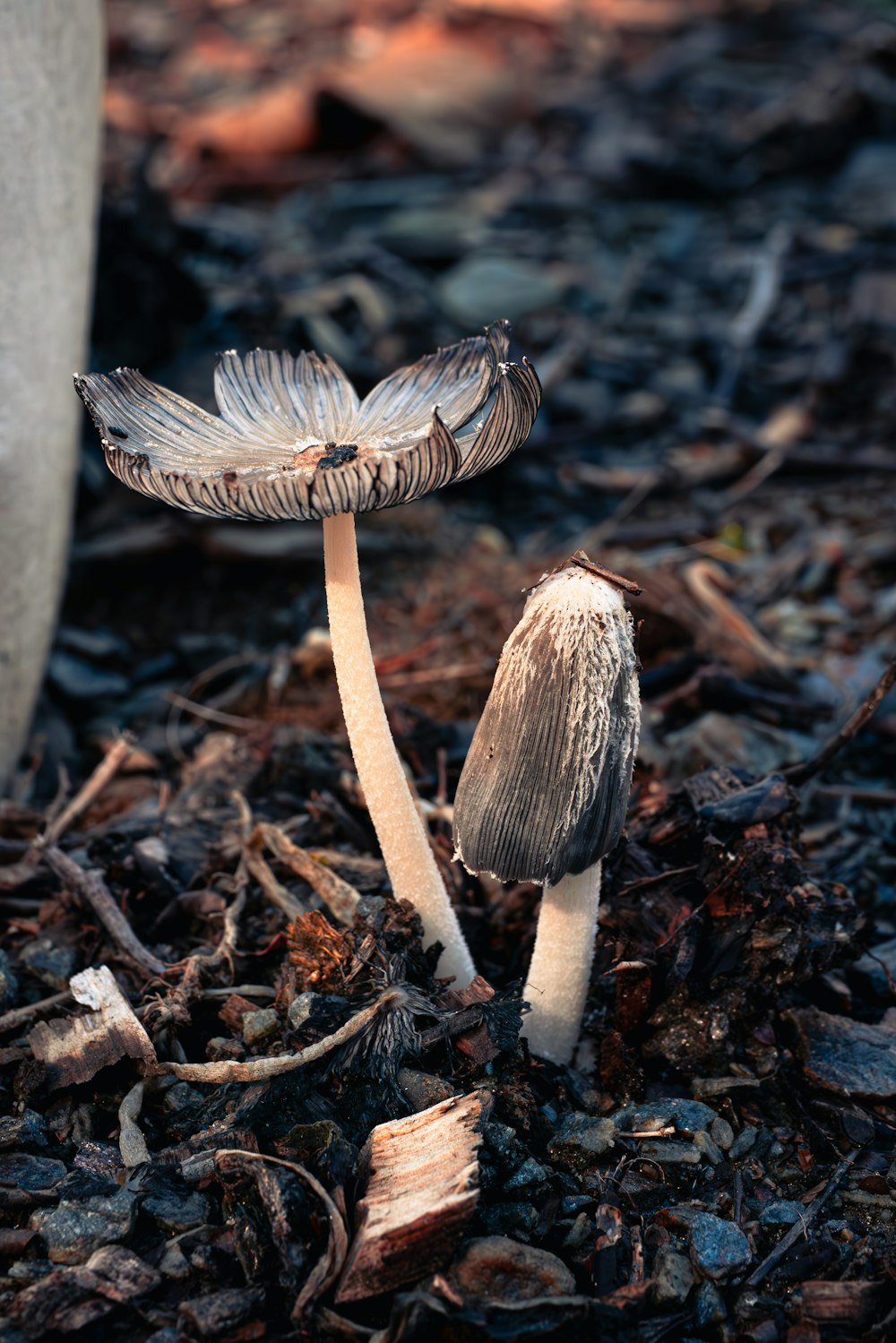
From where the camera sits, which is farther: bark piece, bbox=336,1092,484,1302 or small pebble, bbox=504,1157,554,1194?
small pebble, bbox=504,1157,554,1194

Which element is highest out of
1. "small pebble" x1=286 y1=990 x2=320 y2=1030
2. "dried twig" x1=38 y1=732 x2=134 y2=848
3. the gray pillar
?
the gray pillar

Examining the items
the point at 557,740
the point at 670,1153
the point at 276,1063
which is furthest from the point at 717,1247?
the point at 557,740

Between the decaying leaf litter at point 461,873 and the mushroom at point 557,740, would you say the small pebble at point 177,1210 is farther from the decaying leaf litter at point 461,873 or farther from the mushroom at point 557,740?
the mushroom at point 557,740

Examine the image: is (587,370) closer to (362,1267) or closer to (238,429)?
(238,429)

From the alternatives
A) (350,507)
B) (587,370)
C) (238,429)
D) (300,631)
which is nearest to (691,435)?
(587,370)

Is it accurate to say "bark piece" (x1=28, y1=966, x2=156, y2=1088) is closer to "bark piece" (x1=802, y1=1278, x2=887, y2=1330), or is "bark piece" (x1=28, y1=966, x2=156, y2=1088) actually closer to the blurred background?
the blurred background

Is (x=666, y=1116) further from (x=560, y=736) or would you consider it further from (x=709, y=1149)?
(x=560, y=736)

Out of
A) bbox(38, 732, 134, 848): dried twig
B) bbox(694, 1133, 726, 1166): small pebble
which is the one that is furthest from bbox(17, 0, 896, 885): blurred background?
bbox(694, 1133, 726, 1166): small pebble

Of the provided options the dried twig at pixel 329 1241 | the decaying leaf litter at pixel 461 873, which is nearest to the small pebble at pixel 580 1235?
the decaying leaf litter at pixel 461 873
